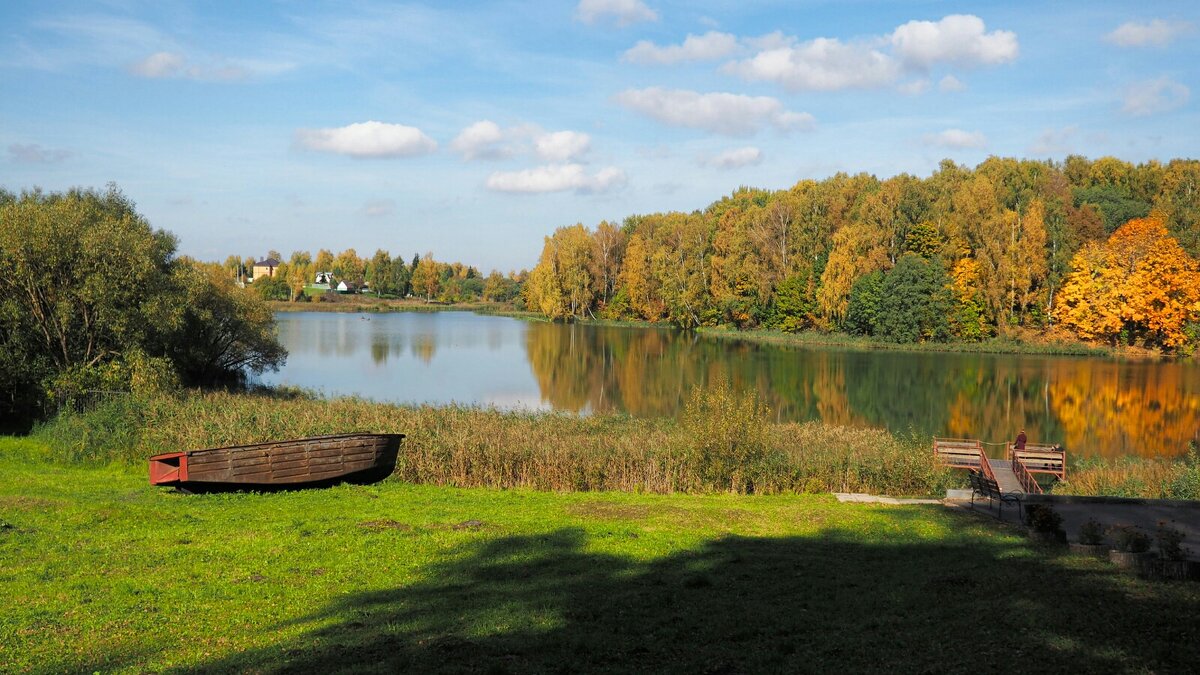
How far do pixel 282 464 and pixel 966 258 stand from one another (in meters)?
63.0

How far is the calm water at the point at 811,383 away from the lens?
106ft

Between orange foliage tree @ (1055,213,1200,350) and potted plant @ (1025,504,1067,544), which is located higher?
orange foliage tree @ (1055,213,1200,350)

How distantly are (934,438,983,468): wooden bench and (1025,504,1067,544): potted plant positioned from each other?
1011 centimetres

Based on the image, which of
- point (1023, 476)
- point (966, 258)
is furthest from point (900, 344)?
point (1023, 476)

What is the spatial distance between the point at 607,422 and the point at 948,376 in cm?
2664

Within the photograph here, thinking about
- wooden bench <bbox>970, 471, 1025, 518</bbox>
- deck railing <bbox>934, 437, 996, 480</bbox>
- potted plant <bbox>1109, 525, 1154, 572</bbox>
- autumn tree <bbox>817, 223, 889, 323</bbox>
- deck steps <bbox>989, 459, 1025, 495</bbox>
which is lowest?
deck steps <bbox>989, 459, 1025, 495</bbox>

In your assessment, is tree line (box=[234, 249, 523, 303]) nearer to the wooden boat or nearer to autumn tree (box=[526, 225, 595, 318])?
autumn tree (box=[526, 225, 595, 318])

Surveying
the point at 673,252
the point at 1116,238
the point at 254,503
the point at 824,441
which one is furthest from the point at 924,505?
the point at 673,252

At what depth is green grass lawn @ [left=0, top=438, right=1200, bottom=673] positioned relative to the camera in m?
7.53

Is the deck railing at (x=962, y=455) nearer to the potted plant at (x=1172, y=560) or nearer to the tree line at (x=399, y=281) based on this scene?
the potted plant at (x=1172, y=560)

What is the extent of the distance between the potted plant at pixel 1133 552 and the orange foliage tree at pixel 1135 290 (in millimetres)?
58444

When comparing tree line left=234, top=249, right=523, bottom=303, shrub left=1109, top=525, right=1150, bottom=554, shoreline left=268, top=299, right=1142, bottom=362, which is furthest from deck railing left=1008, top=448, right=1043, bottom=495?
tree line left=234, top=249, right=523, bottom=303

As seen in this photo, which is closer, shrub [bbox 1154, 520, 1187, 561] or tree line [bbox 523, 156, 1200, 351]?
shrub [bbox 1154, 520, 1187, 561]

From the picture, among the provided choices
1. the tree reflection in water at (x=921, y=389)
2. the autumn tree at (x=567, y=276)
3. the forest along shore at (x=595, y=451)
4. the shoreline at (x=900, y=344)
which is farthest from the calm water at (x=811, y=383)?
the autumn tree at (x=567, y=276)
